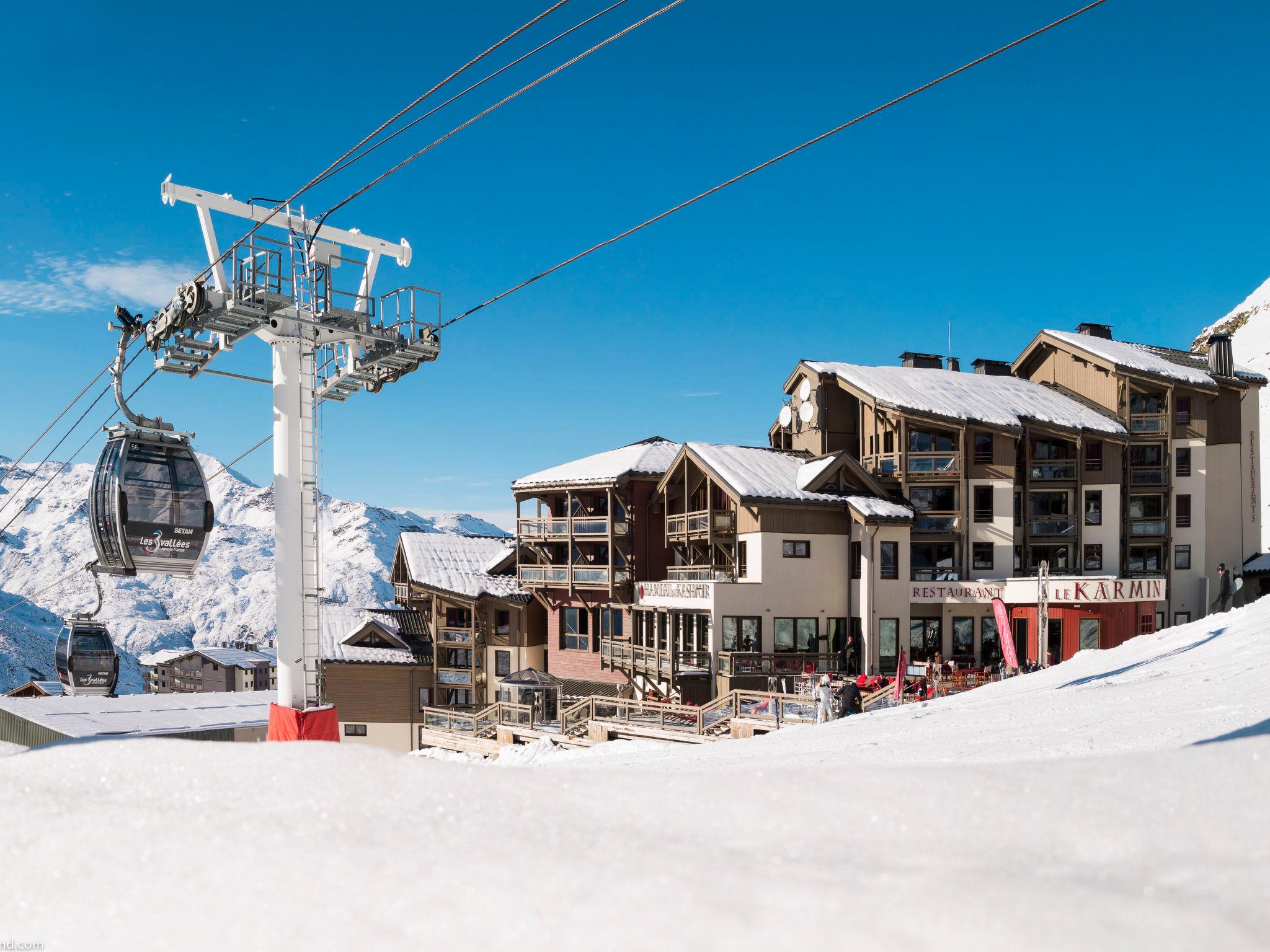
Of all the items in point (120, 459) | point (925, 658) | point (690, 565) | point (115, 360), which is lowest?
point (925, 658)

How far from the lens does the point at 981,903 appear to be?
8.38ft

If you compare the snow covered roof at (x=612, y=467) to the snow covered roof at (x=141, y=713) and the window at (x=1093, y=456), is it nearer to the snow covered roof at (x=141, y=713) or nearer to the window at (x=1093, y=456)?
the snow covered roof at (x=141, y=713)

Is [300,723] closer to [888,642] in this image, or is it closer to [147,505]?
[147,505]

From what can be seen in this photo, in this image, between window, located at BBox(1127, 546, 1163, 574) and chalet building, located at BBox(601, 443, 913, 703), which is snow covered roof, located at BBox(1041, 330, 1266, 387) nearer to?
window, located at BBox(1127, 546, 1163, 574)

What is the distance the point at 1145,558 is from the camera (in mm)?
40625

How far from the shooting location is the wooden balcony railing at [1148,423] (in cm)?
4081

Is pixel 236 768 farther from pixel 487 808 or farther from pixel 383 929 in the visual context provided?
pixel 383 929

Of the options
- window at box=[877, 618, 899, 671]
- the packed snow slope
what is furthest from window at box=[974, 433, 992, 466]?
the packed snow slope

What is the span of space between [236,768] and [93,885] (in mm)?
712

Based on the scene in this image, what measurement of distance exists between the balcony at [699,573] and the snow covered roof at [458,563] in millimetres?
9356

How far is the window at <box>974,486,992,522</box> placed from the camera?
36844 mm

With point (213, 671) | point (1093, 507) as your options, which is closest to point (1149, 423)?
point (1093, 507)

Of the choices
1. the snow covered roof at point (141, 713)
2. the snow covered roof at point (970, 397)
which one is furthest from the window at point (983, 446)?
the snow covered roof at point (141, 713)

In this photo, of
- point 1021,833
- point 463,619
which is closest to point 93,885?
point 1021,833
